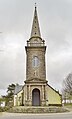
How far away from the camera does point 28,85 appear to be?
44.8 meters

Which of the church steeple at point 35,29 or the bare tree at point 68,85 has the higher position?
the church steeple at point 35,29

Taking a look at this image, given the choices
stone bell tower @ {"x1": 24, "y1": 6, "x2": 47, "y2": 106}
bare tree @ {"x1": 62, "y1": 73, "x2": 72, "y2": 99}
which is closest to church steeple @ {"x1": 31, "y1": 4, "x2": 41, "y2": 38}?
stone bell tower @ {"x1": 24, "y1": 6, "x2": 47, "y2": 106}

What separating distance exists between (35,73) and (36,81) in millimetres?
1890

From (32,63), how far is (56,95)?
8981 mm

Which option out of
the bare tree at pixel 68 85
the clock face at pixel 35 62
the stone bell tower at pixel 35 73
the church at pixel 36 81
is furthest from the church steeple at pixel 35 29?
the bare tree at pixel 68 85

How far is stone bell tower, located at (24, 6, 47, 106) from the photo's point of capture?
44656 mm

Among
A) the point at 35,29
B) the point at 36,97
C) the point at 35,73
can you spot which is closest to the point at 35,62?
the point at 35,73

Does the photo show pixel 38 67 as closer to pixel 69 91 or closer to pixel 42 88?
pixel 42 88

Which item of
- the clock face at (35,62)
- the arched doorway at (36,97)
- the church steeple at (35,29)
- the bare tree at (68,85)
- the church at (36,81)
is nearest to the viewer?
the church at (36,81)

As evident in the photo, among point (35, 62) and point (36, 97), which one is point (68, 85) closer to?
point (36, 97)

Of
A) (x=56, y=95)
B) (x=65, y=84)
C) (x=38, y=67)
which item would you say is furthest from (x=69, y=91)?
(x=38, y=67)

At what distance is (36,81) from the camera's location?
4494cm

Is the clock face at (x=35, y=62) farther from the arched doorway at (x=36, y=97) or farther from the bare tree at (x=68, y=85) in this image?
the bare tree at (x=68, y=85)

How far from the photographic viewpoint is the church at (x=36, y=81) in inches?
1758
